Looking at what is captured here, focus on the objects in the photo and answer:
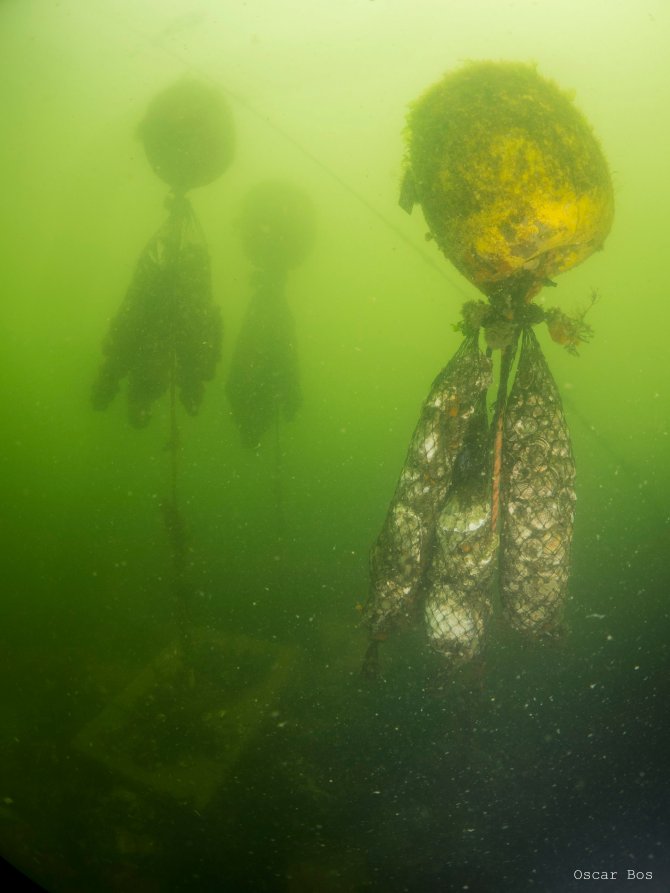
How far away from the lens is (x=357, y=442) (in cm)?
1916

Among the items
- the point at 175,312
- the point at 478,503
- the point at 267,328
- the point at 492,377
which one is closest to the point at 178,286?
the point at 175,312

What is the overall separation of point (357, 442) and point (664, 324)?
12460mm

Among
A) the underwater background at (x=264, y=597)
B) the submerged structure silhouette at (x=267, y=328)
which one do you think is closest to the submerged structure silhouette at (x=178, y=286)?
the underwater background at (x=264, y=597)

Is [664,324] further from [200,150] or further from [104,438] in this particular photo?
[104,438]

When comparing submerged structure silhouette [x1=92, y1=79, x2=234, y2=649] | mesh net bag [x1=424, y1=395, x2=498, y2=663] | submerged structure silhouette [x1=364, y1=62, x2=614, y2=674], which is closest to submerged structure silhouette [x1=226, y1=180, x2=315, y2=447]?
submerged structure silhouette [x1=92, y1=79, x2=234, y2=649]

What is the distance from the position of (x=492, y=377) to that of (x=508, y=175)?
0.64 metres

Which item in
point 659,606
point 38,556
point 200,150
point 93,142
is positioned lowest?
point 38,556

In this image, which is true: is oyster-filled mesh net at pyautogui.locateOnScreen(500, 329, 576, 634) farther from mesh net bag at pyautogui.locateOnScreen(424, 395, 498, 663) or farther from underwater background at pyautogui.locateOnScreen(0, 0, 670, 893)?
underwater background at pyautogui.locateOnScreen(0, 0, 670, 893)

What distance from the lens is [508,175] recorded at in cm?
123

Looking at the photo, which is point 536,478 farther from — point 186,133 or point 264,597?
point 186,133

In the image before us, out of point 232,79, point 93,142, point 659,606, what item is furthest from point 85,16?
point 659,606

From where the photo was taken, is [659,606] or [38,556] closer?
[659,606]

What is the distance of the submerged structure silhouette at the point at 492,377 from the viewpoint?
1253 millimetres

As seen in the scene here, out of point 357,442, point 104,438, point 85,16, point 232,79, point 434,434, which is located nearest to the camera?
point 434,434
